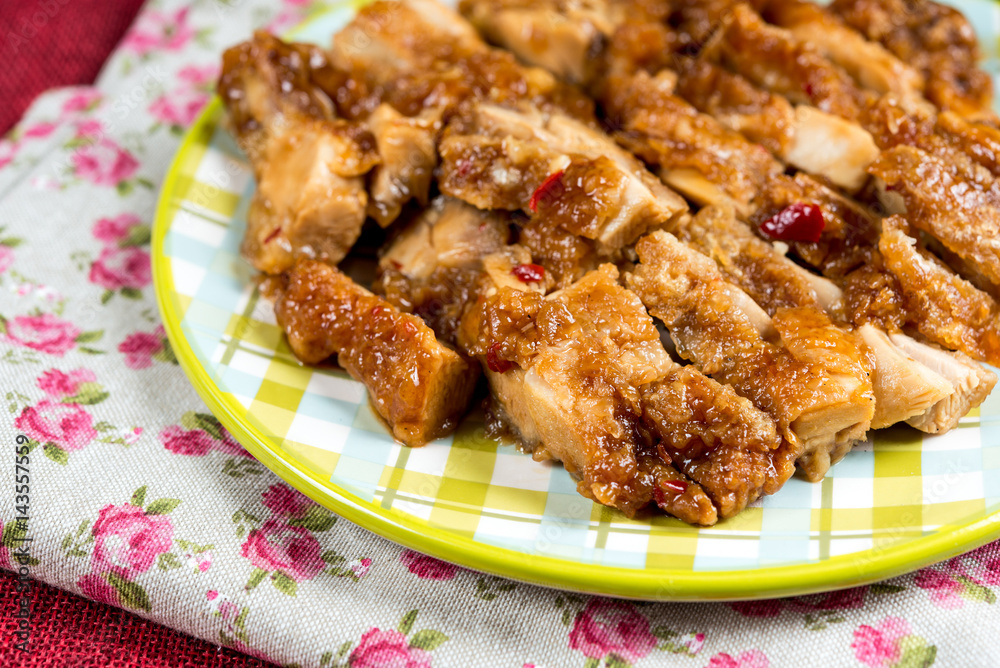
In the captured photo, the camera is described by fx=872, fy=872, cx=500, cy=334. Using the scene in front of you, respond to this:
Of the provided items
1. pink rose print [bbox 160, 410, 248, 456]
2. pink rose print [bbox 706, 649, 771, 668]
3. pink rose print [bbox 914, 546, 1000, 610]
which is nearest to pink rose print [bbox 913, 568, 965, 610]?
pink rose print [bbox 914, 546, 1000, 610]

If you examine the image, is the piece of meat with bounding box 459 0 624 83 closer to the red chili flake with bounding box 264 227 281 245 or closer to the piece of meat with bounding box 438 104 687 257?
the piece of meat with bounding box 438 104 687 257

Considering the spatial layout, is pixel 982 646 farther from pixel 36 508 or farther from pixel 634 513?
pixel 36 508

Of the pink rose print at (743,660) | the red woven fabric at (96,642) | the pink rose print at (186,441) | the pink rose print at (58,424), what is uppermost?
the pink rose print at (743,660)

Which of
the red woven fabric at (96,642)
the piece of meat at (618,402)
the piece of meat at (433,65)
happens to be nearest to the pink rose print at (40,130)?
the piece of meat at (433,65)

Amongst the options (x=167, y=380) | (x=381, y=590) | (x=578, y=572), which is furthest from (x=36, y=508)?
(x=578, y=572)

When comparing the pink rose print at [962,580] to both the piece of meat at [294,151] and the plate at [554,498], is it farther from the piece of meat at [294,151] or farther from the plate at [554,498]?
the piece of meat at [294,151]

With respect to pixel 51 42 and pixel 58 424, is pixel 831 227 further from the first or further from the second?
pixel 51 42
